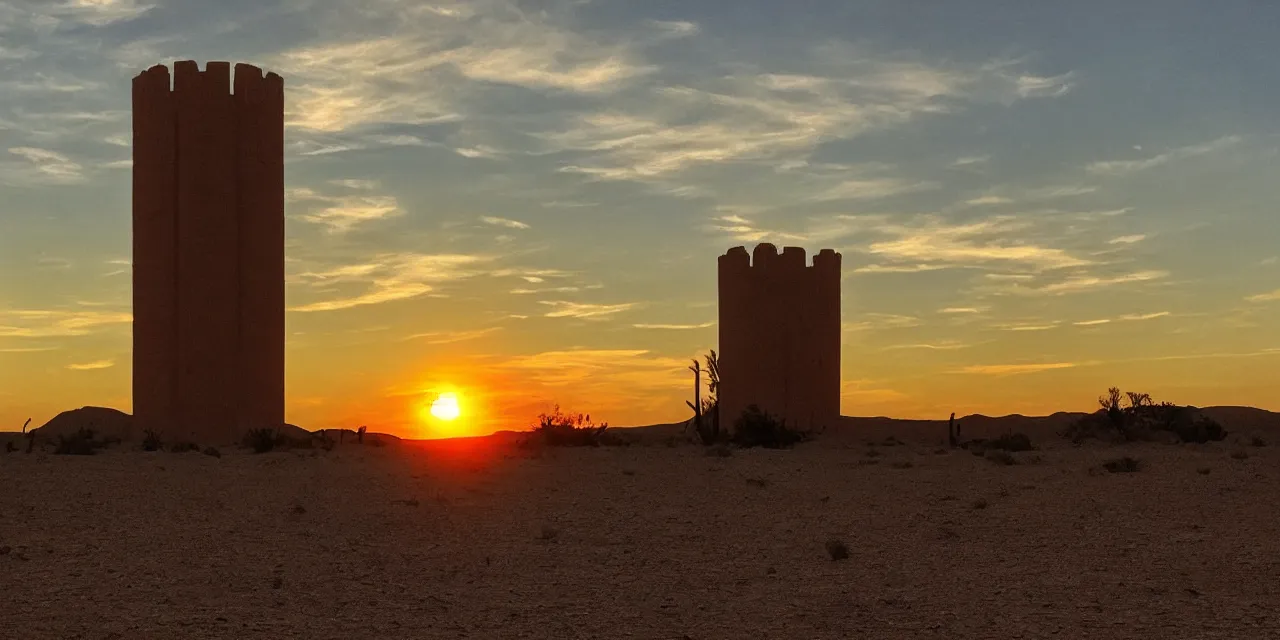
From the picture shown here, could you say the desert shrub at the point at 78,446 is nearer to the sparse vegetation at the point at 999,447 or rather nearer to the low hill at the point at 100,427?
the low hill at the point at 100,427

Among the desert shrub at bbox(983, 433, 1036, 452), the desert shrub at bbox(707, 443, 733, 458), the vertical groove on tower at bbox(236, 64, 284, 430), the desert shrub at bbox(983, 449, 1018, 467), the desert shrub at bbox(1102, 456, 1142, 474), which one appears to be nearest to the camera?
the desert shrub at bbox(1102, 456, 1142, 474)

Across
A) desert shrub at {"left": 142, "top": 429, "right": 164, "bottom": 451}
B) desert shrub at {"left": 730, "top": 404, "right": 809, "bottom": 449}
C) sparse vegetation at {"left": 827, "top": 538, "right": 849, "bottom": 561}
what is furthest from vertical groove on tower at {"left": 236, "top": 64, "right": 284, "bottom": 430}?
sparse vegetation at {"left": 827, "top": 538, "right": 849, "bottom": 561}

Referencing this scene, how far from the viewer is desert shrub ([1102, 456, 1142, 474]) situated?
20703 mm

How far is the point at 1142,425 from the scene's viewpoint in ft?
111

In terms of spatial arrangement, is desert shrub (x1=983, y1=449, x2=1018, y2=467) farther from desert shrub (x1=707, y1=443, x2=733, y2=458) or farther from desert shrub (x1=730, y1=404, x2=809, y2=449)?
desert shrub (x1=730, y1=404, x2=809, y2=449)

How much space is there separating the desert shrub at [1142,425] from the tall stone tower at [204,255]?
817 inches

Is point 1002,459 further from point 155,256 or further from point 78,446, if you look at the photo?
point 155,256

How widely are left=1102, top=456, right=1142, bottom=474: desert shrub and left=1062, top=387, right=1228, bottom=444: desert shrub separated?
10.2 metres

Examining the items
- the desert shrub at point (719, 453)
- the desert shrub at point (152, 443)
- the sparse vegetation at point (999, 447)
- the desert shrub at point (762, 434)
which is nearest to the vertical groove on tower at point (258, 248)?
the desert shrub at point (152, 443)

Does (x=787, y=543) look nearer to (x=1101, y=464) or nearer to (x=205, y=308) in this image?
(x=1101, y=464)

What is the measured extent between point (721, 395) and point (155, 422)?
15.7 metres

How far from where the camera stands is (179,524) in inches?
623

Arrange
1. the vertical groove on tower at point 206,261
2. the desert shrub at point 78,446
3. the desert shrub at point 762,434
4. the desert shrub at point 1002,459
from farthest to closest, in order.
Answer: the desert shrub at point 762,434
the vertical groove on tower at point 206,261
the desert shrub at point 78,446
the desert shrub at point 1002,459

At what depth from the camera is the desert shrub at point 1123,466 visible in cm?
2070
